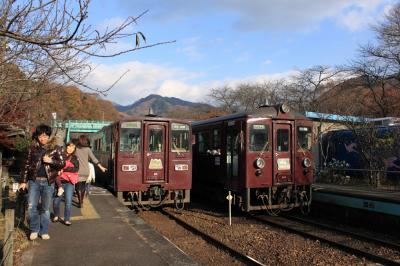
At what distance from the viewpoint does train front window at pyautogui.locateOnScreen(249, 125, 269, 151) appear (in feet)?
40.7

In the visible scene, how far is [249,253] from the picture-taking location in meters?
8.81

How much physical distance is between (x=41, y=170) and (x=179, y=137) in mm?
6509

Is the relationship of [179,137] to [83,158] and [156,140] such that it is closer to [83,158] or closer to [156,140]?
[156,140]

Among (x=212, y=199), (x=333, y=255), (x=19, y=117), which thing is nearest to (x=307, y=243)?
(x=333, y=255)

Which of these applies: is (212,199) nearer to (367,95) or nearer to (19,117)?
(19,117)

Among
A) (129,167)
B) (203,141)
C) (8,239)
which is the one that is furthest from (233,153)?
(8,239)

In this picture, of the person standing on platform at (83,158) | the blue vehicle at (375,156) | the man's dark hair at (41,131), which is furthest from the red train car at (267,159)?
the man's dark hair at (41,131)

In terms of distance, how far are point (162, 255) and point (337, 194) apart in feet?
24.9

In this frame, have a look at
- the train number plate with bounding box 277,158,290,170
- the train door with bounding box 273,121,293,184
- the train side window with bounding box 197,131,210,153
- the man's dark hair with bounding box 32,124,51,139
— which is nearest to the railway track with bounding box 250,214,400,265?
the train door with bounding box 273,121,293,184

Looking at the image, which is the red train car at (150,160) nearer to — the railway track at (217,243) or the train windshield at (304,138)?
the railway track at (217,243)

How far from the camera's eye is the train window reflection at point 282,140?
12.8 metres

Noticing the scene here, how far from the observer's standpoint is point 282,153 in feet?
42.0

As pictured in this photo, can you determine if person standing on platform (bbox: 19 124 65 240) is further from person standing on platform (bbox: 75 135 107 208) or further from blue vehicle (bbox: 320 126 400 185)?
blue vehicle (bbox: 320 126 400 185)

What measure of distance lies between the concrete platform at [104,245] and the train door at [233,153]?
3.82 m
